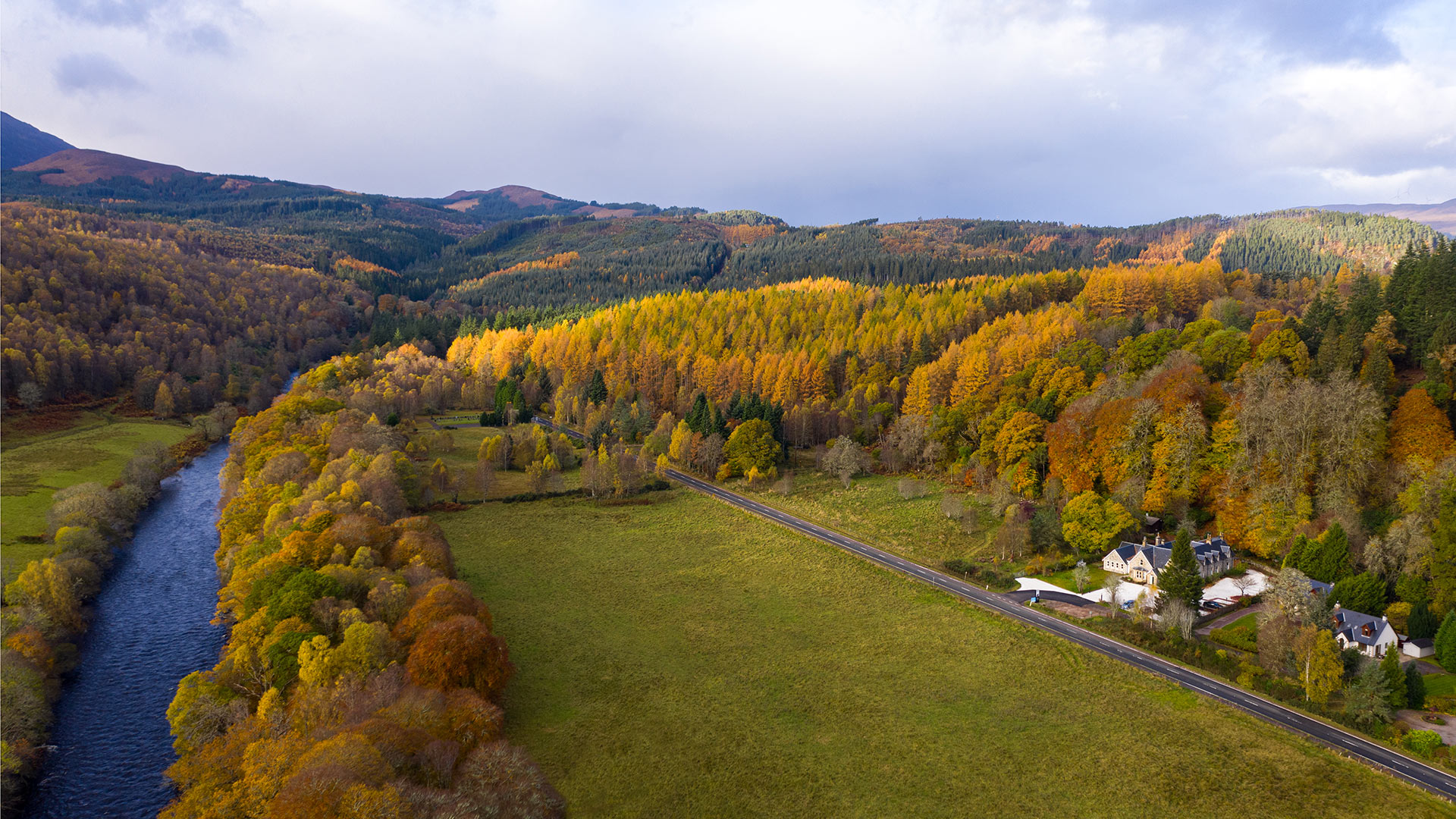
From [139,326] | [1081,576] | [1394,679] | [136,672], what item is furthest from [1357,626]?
[139,326]

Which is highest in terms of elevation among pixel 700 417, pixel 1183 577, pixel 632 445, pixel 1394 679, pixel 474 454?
pixel 700 417

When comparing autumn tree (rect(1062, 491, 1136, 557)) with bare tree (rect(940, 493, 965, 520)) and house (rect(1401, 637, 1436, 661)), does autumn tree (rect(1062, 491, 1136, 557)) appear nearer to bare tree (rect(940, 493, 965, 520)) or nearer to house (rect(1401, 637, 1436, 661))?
bare tree (rect(940, 493, 965, 520))

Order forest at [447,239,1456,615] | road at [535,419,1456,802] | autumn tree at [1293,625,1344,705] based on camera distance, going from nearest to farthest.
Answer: road at [535,419,1456,802] → autumn tree at [1293,625,1344,705] → forest at [447,239,1456,615]

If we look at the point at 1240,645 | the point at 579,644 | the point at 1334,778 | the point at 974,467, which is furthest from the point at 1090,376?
the point at 579,644

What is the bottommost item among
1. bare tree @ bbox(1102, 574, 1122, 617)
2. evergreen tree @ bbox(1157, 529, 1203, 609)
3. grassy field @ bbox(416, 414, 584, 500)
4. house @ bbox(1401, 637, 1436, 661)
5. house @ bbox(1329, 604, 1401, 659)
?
grassy field @ bbox(416, 414, 584, 500)

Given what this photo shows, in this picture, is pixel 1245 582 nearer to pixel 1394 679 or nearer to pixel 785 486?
pixel 1394 679

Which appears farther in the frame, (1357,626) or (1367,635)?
(1357,626)

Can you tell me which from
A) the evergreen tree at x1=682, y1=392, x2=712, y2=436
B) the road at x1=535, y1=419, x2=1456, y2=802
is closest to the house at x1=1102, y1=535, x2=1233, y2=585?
the road at x1=535, y1=419, x2=1456, y2=802

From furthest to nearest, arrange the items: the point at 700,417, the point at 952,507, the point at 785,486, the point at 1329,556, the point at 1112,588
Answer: the point at 700,417 < the point at 785,486 < the point at 952,507 < the point at 1112,588 < the point at 1329,556
